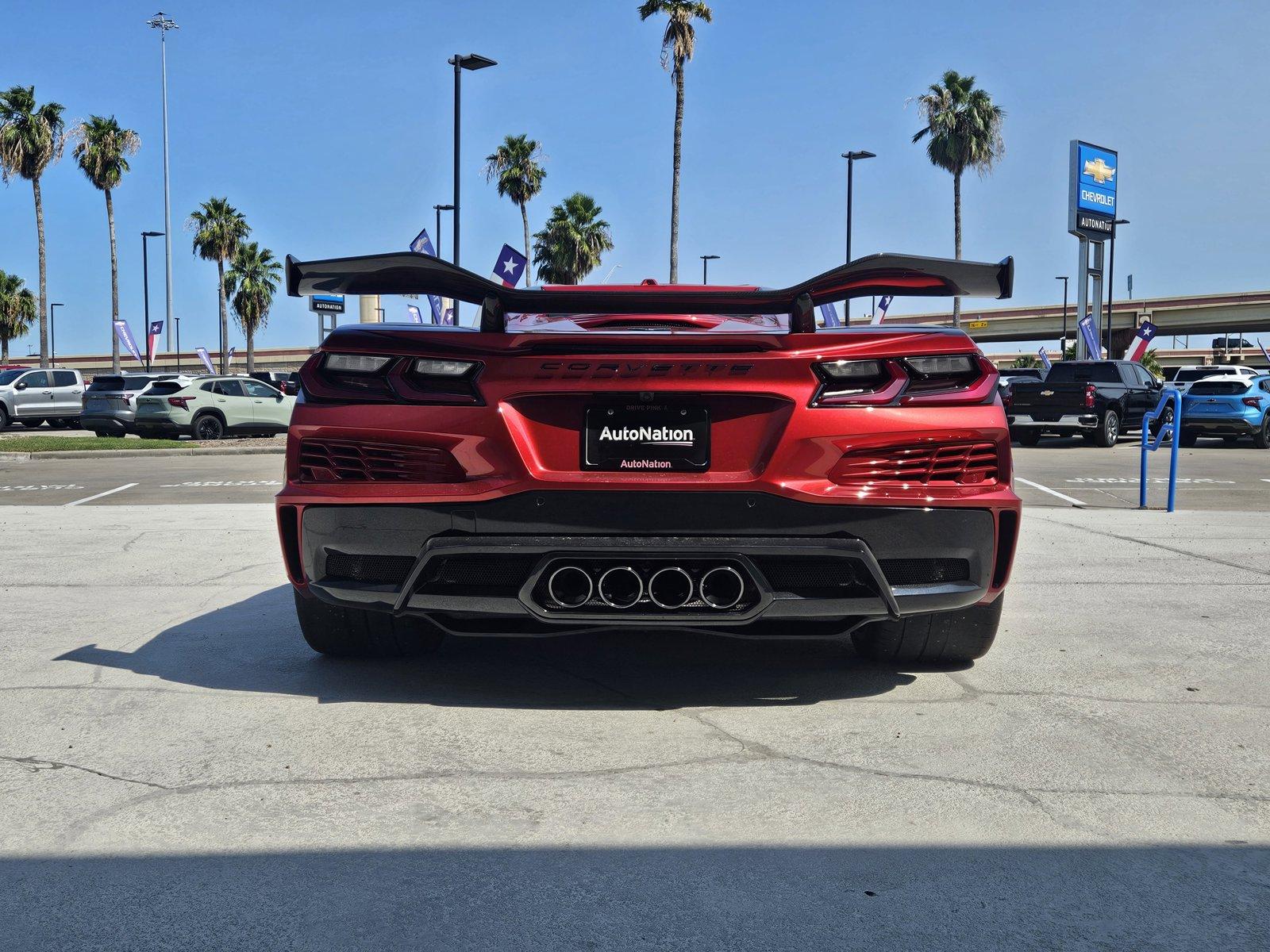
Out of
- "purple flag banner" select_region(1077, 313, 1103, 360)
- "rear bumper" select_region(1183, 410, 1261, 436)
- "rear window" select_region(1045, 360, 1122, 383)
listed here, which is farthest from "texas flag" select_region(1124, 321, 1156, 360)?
"rear bumper" select_region(1183, 410, 1261, 436)

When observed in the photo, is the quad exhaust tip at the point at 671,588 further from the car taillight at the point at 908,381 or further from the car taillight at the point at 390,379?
the car taillight at the point at 390,379

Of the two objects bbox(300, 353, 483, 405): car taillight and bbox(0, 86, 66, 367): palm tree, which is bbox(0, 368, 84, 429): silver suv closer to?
bbox(0, 86, 66, 367): palm tree

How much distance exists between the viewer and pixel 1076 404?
23734 millimetres

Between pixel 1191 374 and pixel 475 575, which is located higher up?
pixel 1191 374

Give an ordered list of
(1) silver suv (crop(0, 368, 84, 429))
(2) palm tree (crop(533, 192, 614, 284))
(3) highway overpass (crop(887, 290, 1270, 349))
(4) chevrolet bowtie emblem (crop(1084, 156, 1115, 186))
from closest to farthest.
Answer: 1. (1) silver suv (crop(0, 368, 84, 429))
2. (4) chevrolet bowtie emblem (crop(1084, 156, 1115, 186))
3. (2) palm tree (crop(533, 192, 614, 284))
4. (3) highway overpass (crop(887, 290, 1270, 349))

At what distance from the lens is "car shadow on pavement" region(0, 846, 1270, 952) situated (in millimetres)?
2453

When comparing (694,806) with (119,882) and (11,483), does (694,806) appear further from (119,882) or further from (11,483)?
(11,483)

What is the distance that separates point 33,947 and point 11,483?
1428cm

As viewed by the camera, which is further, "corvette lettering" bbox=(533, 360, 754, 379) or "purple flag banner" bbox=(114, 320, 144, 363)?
"purple flag banner" bbox=(114, 320, 144, 363)

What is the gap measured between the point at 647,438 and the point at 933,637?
1.39 m

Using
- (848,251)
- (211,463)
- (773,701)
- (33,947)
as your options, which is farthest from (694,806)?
(848,251)

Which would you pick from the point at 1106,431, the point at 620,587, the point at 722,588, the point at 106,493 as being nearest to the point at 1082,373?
the point at 1106,431

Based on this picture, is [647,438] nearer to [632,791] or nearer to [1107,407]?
[632,791]

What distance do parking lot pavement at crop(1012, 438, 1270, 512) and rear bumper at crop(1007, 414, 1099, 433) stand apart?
0.38 meters
